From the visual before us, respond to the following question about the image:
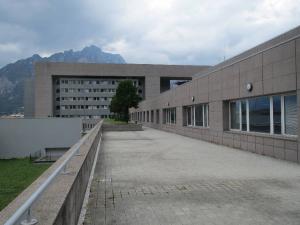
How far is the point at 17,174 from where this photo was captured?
37.6 meters

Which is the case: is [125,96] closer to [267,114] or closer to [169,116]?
[169,116]

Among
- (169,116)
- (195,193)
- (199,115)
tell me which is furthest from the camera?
(169,116)

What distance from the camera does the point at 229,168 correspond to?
31.0ft

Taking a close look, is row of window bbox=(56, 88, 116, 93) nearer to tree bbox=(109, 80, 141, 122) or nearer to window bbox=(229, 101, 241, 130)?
tree bbox=(109, 80, 141, 122)

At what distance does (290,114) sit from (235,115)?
4944 mm

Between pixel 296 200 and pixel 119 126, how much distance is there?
28042 millimetres

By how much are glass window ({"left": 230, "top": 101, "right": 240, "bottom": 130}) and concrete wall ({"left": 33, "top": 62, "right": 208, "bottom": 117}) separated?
7613 centimetres

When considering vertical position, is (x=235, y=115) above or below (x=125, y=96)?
below

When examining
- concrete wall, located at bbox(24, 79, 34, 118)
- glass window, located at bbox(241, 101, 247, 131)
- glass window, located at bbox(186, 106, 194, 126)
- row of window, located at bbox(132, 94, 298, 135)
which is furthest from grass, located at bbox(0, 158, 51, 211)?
concrete wall, located at bbox(24, 79, 34, 118)

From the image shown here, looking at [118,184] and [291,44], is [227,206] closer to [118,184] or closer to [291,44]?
[118,184]

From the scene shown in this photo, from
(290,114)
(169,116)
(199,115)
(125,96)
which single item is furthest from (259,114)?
(125,96)

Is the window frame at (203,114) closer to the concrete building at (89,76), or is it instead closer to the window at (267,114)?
the window at (267,114)

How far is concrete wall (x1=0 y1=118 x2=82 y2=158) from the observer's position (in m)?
51.1

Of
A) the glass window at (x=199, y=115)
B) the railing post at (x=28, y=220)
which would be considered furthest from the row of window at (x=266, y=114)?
the railing post at (x=28, y=220)
